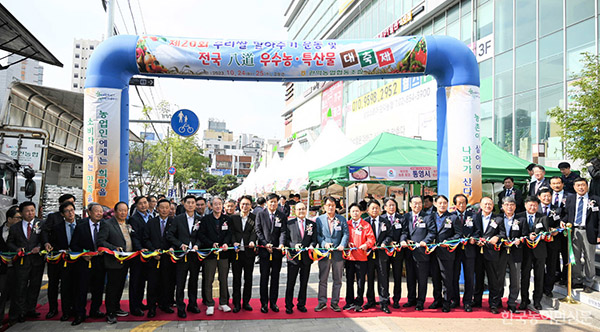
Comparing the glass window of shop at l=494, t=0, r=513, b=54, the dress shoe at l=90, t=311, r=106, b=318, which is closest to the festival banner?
the dress shoe at l=90, t=311, r=106, b=318

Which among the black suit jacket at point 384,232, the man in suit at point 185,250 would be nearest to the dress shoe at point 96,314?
the man in suit at point 185,250

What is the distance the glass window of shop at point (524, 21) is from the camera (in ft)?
50.2

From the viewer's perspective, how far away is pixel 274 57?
7840mm

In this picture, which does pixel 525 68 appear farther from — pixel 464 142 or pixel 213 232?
pixel 213 232

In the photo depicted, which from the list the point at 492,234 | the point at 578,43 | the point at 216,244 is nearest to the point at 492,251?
the point at 492,234

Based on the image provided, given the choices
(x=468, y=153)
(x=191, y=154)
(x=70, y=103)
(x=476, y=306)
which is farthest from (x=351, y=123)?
(x=476, y=306)

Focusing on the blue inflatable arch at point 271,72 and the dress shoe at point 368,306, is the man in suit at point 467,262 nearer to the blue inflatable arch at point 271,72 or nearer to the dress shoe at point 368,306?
the dress shoe at point 368,306

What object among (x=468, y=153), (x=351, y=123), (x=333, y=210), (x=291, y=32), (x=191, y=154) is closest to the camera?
(x=333, y=210)

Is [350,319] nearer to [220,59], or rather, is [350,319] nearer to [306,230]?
[306,230]

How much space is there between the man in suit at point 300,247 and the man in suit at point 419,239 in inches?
55.2

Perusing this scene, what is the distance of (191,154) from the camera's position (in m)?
34.6

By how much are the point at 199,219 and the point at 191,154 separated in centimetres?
2985

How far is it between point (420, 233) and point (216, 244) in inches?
121

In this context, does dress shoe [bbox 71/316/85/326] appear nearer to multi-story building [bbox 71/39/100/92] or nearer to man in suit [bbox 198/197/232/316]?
man in suit [bbox 198/197/232/316]
